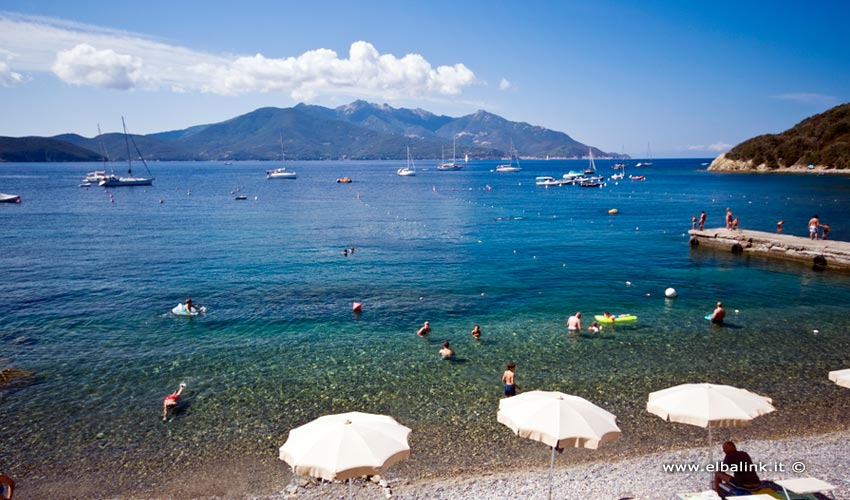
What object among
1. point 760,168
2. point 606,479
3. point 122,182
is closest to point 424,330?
point 606,479

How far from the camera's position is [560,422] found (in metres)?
10.0

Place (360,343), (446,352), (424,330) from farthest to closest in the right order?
(424,330) → (360,343) → (446,352)

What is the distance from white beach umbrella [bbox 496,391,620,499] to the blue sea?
150 inches

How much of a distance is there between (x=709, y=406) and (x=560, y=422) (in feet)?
11.7

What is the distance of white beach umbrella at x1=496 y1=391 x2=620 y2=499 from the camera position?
9828 mm

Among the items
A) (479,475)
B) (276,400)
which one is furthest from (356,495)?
(276,400)

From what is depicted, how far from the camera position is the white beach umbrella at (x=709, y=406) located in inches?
421

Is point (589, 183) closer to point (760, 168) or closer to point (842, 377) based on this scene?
point (760, 168)

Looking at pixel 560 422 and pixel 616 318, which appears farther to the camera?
pixel 616 318

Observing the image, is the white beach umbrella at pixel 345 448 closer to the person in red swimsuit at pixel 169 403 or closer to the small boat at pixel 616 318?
the person in red swimsuit at pixel 169 403

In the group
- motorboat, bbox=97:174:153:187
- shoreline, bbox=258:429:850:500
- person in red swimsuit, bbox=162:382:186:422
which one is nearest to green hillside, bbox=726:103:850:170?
shoreline, bbox=258:429:850:500

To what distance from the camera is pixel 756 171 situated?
156 m

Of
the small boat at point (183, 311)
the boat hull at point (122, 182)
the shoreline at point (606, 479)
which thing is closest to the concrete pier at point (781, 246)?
the shoreline at point (606, 479)

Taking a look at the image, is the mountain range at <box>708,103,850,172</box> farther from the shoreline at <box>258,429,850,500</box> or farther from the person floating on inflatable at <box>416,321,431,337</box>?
the shoreline at <box>258,429,850,500</box>
